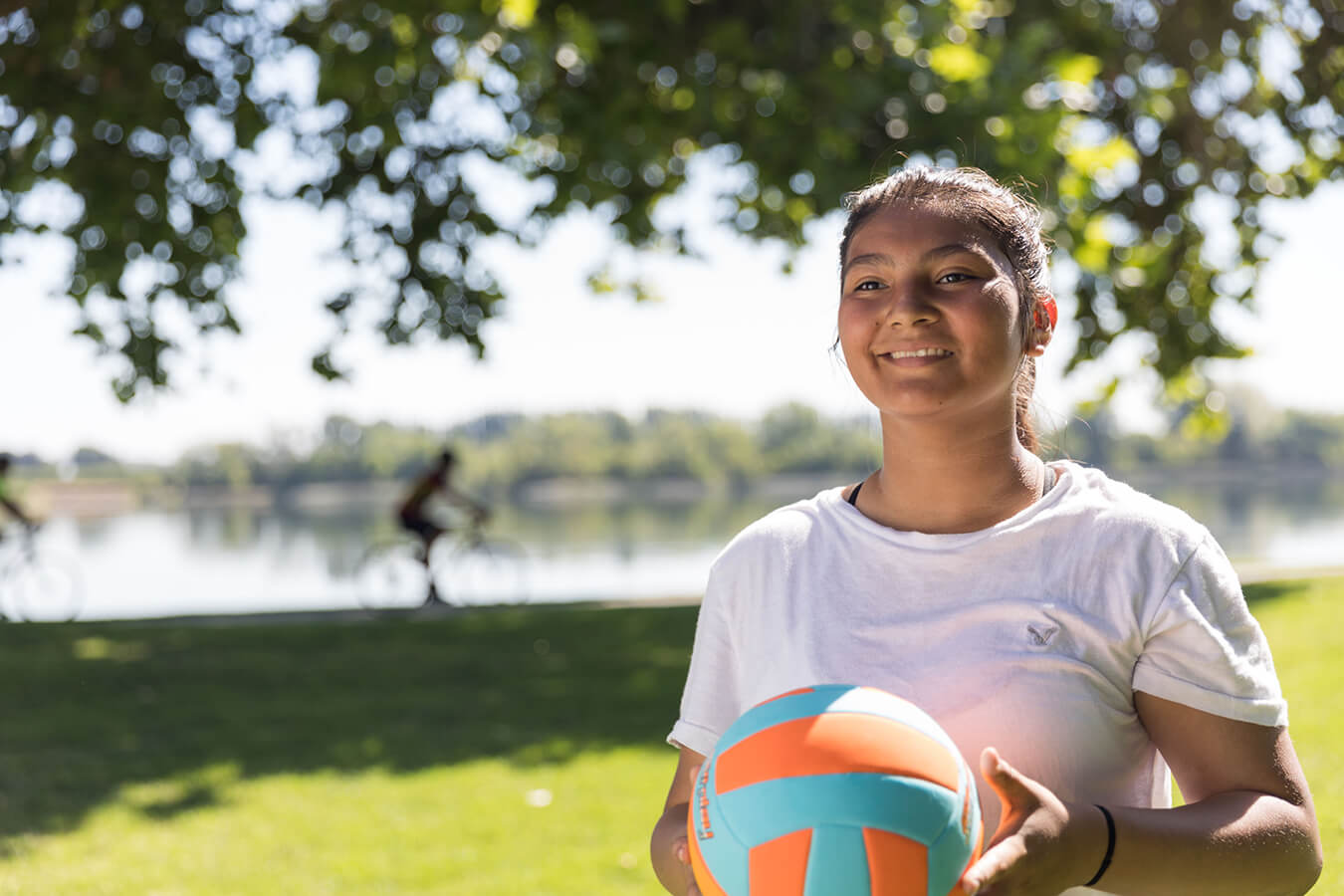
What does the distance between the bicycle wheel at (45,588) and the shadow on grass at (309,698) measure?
7.87 ft

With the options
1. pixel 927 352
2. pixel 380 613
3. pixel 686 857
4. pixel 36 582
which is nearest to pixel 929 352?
pixel 927 352

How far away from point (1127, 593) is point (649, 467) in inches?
2533

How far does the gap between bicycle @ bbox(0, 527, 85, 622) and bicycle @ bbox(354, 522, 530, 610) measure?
133 inches

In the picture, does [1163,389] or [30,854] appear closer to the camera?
[30,854]

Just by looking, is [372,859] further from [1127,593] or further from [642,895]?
[1127,593]

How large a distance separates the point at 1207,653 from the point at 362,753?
22.3 feet

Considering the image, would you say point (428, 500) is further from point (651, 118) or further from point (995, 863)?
point (995, 863)

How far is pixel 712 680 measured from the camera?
2.10 metres

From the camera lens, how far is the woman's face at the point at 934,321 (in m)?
1.87

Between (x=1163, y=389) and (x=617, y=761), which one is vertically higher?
(x=1163, y=389)

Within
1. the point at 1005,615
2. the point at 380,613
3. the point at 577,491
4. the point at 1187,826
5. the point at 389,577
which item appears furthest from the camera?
the point at 577,491

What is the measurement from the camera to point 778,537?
6.66ft

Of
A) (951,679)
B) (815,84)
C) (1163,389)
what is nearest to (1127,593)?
(951,679)

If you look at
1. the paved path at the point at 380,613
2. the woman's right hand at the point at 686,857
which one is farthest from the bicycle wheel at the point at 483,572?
the woman's right hand at the point at 686,857
